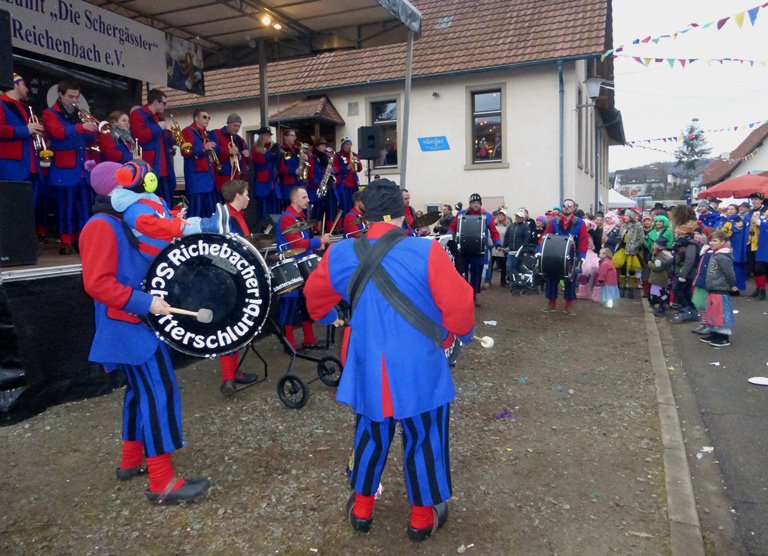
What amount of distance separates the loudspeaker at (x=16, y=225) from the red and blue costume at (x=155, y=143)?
8.18ft

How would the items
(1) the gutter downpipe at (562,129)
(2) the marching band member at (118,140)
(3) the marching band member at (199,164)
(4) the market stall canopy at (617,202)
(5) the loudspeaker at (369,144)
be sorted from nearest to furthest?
(2) the marching band member at (118,140) → (3) the marching band member at (199,164) → (5) the loudspeaker at (369,144) → (1) the gutter downpipe at (562,129) → (4) the market stall canopy at (617,202)

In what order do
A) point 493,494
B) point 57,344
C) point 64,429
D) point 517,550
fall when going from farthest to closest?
1. point 57,344
2. point 64,429
3. point 493,494
4. point 517,550

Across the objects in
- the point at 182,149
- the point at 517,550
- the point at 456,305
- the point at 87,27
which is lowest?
the point at 517,550

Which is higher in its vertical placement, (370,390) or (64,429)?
(370,390)

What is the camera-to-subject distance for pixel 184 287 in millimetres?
3357

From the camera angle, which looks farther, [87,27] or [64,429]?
[87,27]

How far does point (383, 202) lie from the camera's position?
9.38 feet

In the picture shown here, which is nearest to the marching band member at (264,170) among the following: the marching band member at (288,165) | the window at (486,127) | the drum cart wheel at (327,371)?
the marching band member at (288,165)

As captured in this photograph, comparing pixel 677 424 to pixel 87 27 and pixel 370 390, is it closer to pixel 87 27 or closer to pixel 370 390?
pixel 370 390

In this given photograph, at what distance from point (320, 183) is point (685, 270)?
238 inches

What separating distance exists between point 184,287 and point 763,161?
134ft

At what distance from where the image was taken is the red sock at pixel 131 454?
372cm

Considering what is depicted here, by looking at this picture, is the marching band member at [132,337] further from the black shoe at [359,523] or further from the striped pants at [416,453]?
the striped pants at [416,453]

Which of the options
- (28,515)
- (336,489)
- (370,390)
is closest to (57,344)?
(28,515)
